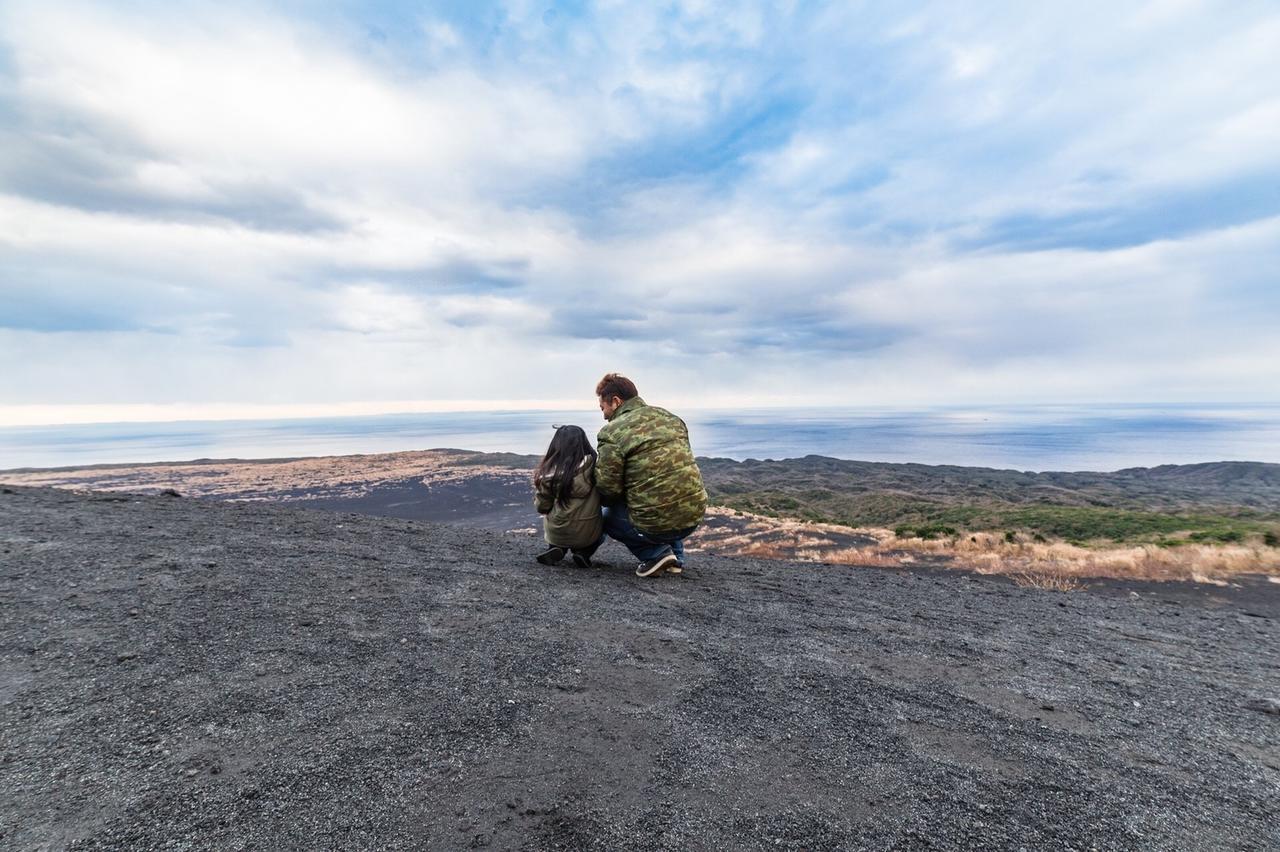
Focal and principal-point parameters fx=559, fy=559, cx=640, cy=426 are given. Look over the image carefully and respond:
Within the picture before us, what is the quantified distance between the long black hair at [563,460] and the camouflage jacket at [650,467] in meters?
0.27

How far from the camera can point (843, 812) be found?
2787 mm

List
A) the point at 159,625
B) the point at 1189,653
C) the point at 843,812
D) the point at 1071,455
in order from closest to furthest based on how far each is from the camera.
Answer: the point at 843,812 < the point at 159,625 < the point at 1189,653 < the point at 1071,455

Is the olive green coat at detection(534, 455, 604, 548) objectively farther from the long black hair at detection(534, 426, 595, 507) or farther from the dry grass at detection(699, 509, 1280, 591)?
the dry grass at detection(699, 509, 1280, 591)

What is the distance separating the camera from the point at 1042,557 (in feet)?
42.9

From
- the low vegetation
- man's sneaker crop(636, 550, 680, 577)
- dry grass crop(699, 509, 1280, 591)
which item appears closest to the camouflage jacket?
man's sneaker crop(636, 550, 680, 577)

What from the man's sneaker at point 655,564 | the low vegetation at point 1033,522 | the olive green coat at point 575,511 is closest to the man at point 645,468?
the olive green coat at point 575,511

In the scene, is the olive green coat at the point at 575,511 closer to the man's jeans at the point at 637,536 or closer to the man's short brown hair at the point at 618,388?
the man's jeans at the point at 637,536

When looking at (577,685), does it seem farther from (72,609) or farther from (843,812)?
(72,609)

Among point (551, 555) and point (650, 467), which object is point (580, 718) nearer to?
point (650, 467)

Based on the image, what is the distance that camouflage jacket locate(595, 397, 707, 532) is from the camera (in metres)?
6.90

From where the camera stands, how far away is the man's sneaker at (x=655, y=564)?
25.3 ft

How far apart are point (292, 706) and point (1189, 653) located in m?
8.73

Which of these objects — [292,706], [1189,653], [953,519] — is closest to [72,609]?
[292,706]

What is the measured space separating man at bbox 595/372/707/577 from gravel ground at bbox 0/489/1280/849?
3.08 feet
